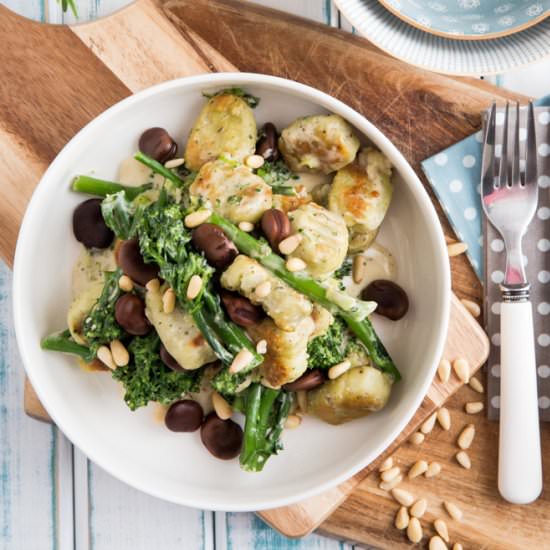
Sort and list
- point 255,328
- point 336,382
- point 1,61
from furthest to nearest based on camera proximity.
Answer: point 1,61
point 336,382
point 255,328

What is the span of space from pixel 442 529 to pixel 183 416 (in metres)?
0.72

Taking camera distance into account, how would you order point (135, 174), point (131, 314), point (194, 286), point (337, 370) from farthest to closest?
point (135, 174) → point (337, 370) → point (131, 314) → point (194, 286)

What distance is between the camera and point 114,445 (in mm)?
1853

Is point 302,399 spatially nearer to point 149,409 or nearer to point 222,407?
point 222,407

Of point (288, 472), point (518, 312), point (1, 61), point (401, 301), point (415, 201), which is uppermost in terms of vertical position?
point (1, 61)

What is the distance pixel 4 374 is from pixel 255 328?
33.1 inches

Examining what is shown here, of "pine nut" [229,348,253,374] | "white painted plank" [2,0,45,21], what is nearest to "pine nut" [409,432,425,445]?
"pine nut" [229,348,253,374]

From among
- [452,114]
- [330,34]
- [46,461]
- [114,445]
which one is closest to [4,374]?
[46,461]

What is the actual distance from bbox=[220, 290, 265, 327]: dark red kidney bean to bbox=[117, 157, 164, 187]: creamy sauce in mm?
400

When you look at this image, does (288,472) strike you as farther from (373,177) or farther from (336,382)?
(373,177)

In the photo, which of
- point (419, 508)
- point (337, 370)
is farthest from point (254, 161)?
point (419, 508)

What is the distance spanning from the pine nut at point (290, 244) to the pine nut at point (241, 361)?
0.22 metres

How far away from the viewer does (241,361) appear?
1.60m

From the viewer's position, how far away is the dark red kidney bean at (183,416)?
1.81 meters
